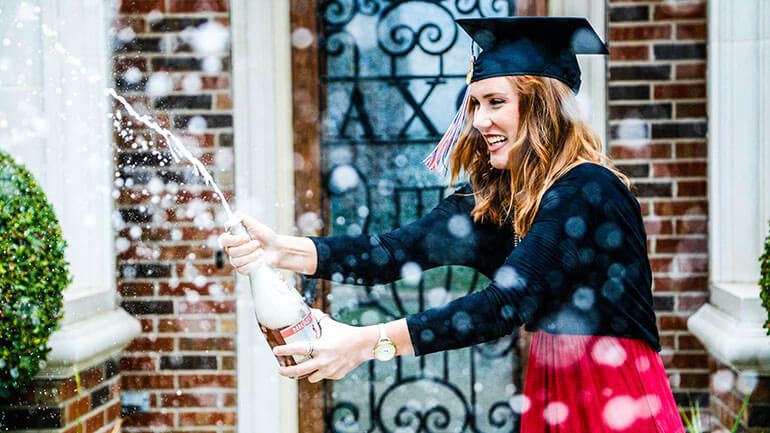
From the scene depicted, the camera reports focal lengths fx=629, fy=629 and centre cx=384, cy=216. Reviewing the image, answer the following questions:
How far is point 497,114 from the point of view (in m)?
1.67

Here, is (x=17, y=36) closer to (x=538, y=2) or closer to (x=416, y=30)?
(x=416, y=30)

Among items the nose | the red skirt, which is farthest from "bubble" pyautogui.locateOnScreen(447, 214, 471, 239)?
the red skirt

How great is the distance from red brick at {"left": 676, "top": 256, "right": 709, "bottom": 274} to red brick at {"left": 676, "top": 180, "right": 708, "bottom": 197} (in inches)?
11.8

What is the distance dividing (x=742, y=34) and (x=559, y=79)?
1.62 m

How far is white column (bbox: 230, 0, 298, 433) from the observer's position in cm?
302

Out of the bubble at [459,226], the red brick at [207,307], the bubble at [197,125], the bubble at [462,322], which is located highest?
the bubble at [197,125]

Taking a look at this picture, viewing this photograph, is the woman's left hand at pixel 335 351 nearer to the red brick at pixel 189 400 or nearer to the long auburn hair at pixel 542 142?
the long auburn hair at pixel 542 142

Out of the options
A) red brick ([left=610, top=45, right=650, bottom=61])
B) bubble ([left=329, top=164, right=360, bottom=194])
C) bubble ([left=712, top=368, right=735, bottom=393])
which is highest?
red brick ([left=610, top=45, right=650, bottom=61])

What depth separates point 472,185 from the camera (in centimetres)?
196

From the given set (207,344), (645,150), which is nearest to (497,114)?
(645,150)

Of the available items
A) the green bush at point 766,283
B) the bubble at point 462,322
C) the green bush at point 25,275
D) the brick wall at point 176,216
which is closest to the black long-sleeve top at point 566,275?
the bubble at point 462,322

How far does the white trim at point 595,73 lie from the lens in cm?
292

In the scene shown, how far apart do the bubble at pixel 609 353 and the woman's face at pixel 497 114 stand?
0.53 meters

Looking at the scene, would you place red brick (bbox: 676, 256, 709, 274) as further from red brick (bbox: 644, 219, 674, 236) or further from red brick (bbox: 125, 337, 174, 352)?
red brick (bbox: 125, 337, 174, 352)
